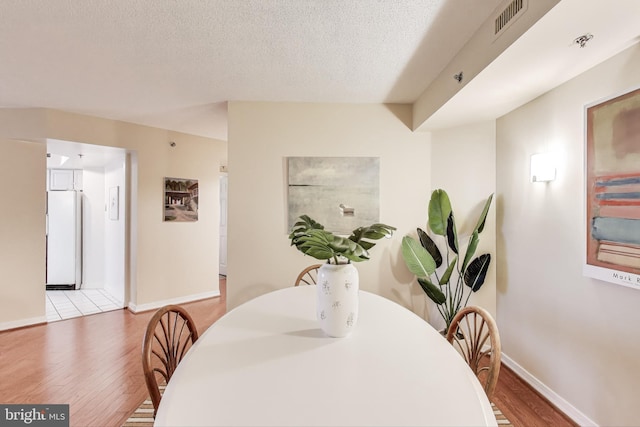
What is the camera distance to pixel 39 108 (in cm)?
343

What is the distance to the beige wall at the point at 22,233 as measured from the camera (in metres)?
3.62

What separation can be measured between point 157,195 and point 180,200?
1.06ft

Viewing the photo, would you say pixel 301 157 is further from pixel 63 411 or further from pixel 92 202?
pixel 92 202

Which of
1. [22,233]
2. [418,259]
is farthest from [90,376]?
[418,259]

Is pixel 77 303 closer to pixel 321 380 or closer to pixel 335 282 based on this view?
pixel 335 282

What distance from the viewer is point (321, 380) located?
978 mm

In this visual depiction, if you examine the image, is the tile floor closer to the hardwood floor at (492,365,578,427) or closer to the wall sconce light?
the hardwood floor at (492,365,578,427)

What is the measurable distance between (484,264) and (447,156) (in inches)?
44.2

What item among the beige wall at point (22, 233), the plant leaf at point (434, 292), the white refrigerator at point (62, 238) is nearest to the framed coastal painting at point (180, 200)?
the beige wall at point (22, 233)

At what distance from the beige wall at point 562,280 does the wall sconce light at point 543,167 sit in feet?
0.17

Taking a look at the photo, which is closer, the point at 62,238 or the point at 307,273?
the point at 307,273

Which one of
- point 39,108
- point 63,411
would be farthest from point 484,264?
point 39,108

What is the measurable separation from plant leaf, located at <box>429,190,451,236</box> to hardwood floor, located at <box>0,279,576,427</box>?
1336 millimetres

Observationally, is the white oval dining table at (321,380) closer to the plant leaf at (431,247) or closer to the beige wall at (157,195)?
the plant leaf at (431,247)
